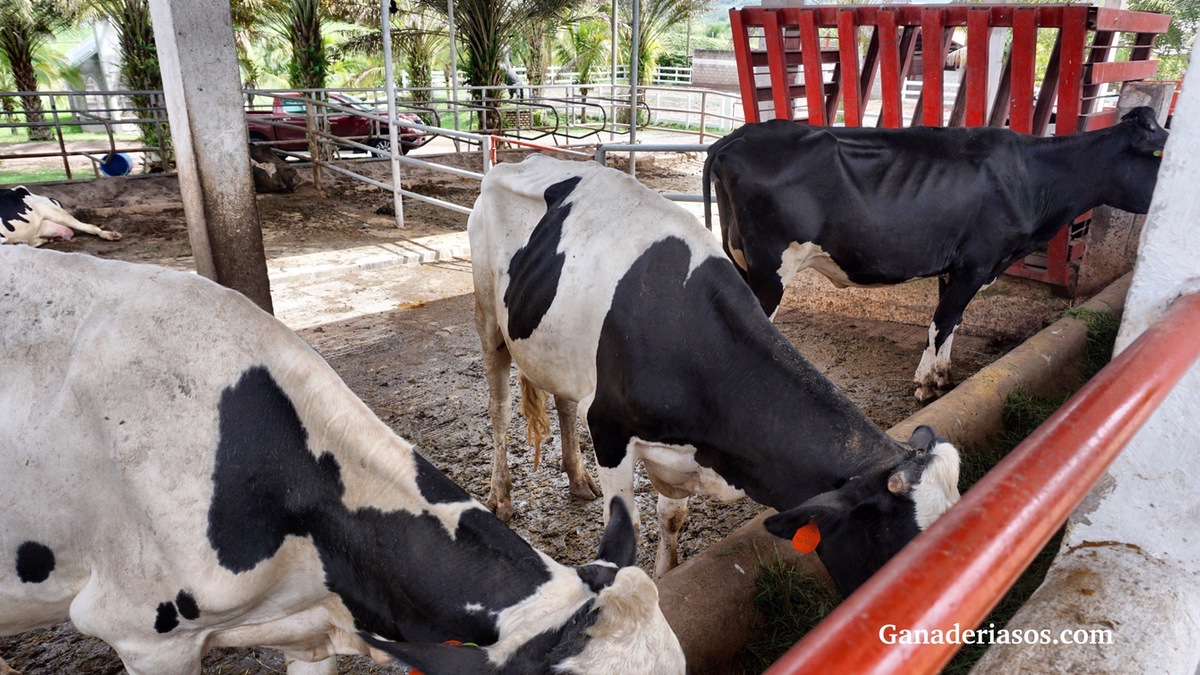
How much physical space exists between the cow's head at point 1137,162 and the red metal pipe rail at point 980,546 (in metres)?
4.73

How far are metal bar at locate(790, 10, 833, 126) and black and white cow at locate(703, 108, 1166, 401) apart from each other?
1763mm

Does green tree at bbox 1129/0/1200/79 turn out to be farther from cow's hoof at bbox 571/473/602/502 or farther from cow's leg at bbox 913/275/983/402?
cow's hoof at bbox 571/473/602/502

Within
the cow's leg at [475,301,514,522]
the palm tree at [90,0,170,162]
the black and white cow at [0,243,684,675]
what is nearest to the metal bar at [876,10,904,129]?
the cow's leg at [475,301,514,522]

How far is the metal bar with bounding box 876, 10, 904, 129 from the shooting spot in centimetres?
605

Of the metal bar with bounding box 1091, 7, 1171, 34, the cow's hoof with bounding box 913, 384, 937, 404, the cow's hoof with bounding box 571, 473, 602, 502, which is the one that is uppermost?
the metal bar with bounding box 1091, 7, 1171, 34

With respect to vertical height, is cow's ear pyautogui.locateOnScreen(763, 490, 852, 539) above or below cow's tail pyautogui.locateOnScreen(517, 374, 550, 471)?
above

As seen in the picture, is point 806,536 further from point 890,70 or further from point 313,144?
point 313,144

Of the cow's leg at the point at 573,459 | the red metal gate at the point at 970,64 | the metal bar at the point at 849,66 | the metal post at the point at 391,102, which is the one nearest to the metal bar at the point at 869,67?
the red metal gate at the point at 970,64

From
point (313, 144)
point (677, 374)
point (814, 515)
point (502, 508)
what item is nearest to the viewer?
point (814, 515)

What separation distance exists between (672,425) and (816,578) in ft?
2.56

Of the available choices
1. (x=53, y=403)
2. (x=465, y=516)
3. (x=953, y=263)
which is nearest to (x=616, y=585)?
(x=465, y=516)

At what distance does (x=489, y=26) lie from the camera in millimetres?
16578

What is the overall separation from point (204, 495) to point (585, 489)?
226 cm

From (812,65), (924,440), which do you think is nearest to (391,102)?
(812,65)
